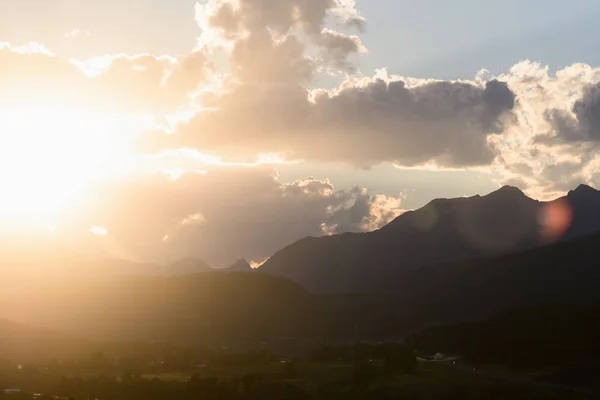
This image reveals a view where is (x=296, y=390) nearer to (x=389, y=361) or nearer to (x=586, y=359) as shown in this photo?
(x=389, y=361)

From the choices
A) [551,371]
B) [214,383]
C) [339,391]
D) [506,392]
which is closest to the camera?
[506,392]

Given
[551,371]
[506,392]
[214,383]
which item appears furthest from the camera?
[551,371]

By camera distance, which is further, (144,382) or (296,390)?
(144,382)

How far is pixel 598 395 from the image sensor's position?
6009 inches

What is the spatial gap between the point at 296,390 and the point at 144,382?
39.8 meters

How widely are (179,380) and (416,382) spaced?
207ft

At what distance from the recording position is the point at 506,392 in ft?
493

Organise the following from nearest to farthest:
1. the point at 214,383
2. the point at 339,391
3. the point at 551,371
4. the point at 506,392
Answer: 1. the point at 506,392
2. the point at 339,391
3. the point at 214,383
4. the point at 551,371

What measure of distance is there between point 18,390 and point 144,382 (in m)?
40.5

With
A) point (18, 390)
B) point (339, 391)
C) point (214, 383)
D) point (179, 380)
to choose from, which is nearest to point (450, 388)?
point (339, 391)

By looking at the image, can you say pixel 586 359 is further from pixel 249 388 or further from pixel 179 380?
pixel 179 380

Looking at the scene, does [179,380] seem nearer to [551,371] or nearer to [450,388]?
[450,388]

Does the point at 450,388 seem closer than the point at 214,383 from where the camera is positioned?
Yes

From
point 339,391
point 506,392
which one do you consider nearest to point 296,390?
point 339,391
